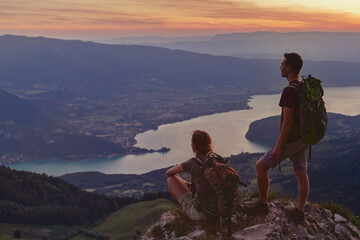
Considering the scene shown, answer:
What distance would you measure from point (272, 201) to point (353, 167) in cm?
11034

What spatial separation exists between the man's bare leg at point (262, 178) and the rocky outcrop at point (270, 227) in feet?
1.82

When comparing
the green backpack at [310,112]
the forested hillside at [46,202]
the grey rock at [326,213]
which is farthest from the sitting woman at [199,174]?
the forested hillside at [46,202]

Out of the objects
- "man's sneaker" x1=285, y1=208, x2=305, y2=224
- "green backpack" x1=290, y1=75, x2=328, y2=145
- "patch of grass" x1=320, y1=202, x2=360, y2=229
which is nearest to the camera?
"green backpack" x1=290, y1=75, x2=328, y2=145

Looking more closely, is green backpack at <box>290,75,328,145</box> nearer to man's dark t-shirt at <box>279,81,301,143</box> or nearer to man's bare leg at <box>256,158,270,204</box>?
man's dark t-shirt at <box>279,81,301,143</box>

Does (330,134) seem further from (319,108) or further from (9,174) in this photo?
(319,108)

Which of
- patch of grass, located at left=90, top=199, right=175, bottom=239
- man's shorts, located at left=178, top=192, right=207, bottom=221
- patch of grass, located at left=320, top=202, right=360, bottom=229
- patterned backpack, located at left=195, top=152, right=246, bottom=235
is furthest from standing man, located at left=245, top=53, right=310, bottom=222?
patch of grass, located at left=90, top=199, right=175, bottom=239

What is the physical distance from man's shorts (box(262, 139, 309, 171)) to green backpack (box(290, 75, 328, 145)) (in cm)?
38

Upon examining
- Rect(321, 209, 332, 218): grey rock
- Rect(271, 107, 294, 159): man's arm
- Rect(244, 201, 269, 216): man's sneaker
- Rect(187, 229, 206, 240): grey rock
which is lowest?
Rect(321, 209, 332, 218): grey rock

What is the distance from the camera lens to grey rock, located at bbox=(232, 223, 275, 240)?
32.6 feet

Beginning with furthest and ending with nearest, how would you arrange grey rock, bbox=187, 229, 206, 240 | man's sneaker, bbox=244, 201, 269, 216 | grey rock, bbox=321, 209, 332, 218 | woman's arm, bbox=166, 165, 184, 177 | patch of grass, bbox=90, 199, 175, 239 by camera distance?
patch of grass, bbox=90, 199, 175, 239
grey rock, bbox=321, 209, 332, 218
man's sneaker, bbox=244, 201, 269, 216
woman's arm, bbox=166, 165, 184, 177
grey rock, bbox=187, 229, 206, 240

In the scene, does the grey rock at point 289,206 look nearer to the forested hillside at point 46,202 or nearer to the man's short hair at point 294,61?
the man's short hair at point 294,61

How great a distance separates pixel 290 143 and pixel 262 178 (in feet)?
4.38

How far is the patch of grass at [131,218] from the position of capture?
6546 cm

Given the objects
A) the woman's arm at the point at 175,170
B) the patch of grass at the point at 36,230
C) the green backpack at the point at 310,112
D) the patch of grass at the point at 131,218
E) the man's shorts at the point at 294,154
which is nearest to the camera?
the green backpack at the point at 310,112
